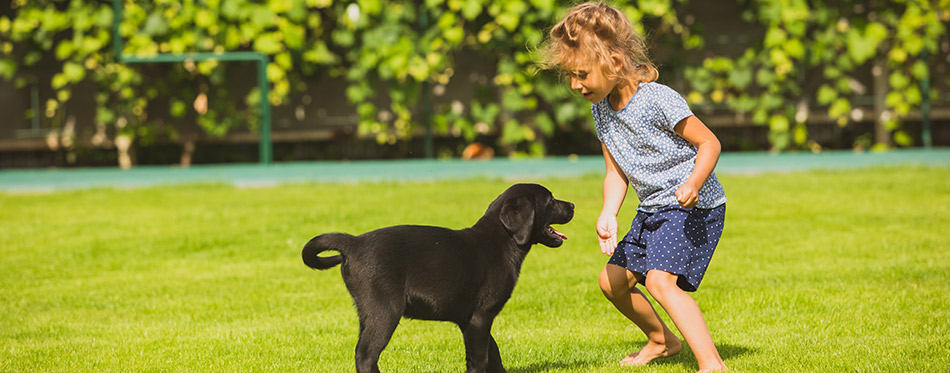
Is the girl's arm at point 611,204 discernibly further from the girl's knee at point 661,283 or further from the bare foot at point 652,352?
the bare foot at point 652,352

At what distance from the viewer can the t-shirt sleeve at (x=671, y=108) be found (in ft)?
11.6

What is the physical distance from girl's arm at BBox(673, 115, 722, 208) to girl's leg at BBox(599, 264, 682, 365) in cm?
46

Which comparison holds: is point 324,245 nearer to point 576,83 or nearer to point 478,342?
point 478,342

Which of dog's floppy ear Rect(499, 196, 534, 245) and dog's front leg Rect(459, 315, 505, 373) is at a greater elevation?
dog's floppy ear Rect(499, 196, 534, 245)

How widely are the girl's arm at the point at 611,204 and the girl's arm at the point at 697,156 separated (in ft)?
0.99

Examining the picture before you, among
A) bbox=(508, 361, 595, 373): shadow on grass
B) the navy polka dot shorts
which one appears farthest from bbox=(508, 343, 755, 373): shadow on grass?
the navy polka dot shorts

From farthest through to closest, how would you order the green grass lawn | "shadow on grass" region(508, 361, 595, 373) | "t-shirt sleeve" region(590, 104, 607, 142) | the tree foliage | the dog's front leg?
the tree foliage < the green grass lawn < "shadow on grass" region(508, 361, 595, 373) < "t-shirt sleeve" region(590, 104, 607, 142) < the dog's front leg

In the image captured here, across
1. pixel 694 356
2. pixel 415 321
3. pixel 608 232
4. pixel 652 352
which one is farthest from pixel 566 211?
pixel 415 321

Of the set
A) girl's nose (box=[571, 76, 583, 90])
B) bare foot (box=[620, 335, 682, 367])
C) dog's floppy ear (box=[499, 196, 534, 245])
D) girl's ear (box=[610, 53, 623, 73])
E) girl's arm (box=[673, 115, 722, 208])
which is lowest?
bare foot (box=[620, 335, 682, 367])

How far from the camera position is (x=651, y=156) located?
3.64 m

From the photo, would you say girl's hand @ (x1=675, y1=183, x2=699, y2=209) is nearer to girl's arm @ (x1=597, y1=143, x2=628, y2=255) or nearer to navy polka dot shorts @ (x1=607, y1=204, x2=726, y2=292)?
navy polka dot shorts @ (x1=607, y1=204, x2=726, y2=292)

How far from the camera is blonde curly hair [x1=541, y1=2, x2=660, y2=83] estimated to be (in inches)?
140

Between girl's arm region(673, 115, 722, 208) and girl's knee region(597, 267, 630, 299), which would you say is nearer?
girl's arm region(673, 115, 722, 208)

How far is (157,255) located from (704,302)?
3.43m
